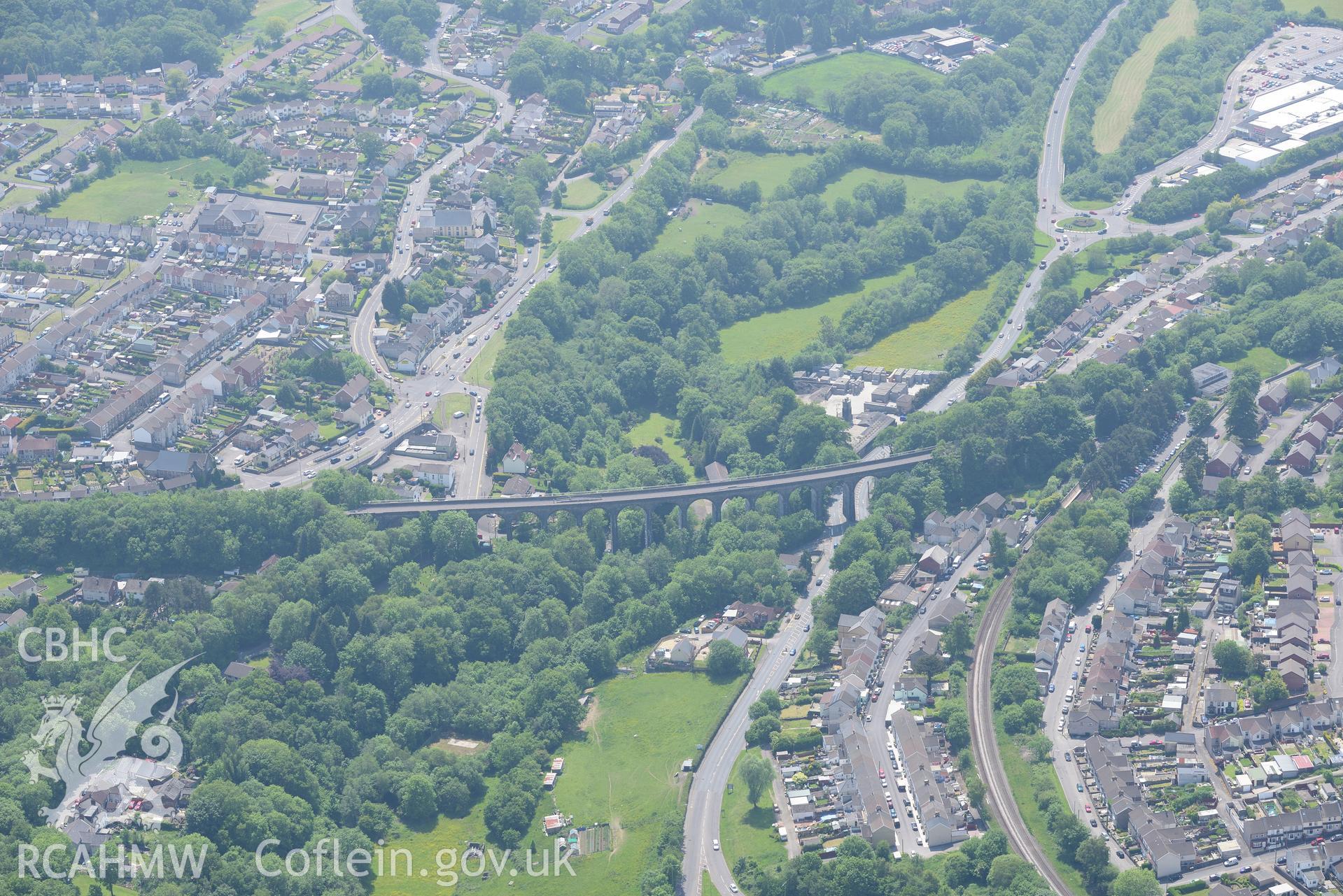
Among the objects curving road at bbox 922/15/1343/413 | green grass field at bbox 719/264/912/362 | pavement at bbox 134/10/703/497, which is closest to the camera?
pavement at bbox 134/10/703/497

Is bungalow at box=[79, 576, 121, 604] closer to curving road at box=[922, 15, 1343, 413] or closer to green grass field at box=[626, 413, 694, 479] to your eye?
green grass field at box=[626, 413, 694, 479]

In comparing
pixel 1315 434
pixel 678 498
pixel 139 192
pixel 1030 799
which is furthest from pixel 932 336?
pixel 139 192

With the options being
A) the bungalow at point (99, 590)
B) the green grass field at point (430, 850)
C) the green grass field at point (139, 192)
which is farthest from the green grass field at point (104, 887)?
the green grass field at point (139, 192)

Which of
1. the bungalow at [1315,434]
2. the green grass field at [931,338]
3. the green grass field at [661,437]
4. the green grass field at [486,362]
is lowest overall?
the green grass field at [661,437]

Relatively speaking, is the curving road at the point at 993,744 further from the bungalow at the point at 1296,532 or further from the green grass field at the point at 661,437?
the green grass field at the point at 661,437

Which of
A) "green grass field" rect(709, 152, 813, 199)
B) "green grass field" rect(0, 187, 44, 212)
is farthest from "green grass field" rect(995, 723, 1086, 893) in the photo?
"green grass field" rect(0, 187, 44, 212)
